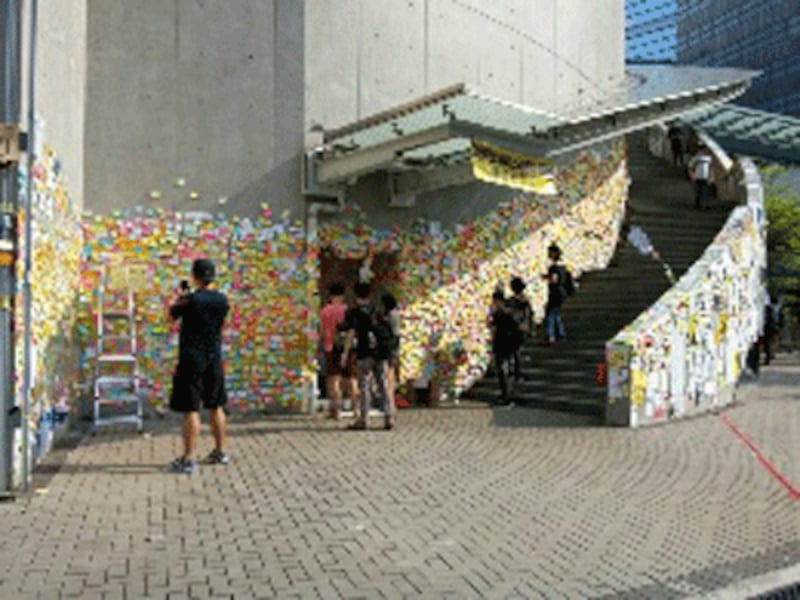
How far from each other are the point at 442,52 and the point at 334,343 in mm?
4962

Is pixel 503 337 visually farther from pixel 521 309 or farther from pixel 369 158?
pixel 369 158

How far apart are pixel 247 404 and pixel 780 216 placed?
22.5 meters

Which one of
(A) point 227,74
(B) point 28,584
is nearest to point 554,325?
(A) point 227,74

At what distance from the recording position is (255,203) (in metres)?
11.2

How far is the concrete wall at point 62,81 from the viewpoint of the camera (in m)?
7.84

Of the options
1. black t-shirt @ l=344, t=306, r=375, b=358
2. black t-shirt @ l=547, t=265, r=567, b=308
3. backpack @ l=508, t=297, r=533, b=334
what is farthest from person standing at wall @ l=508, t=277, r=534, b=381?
black t-shirt @ l=344, t=306, r=375, b=358

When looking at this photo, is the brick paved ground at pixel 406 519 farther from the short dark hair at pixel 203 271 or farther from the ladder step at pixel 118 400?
the short dark hair at pixel 203 271

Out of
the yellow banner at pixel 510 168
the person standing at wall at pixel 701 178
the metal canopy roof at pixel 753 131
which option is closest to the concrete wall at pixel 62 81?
the yellow banner at pixel 510 168

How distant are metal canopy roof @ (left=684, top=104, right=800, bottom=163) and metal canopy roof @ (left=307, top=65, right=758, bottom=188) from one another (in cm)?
1954

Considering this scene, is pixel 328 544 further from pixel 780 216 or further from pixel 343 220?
pixel 780 216

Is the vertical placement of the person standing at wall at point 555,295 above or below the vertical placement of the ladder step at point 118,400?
above

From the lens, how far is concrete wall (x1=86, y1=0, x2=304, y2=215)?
10539 millimetres

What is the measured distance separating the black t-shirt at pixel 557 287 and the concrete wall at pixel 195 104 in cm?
432

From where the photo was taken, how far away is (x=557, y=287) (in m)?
13.4
